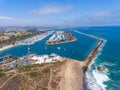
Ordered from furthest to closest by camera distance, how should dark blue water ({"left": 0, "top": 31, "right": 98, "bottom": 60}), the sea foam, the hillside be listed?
dark blue water ({"left": 0, "top": 31, "right": 98, "bottom": 60}) < the sea foam < the hillside

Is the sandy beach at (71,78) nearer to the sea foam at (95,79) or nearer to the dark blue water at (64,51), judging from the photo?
the sea foam at (95,79)

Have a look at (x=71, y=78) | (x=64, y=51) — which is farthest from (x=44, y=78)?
(x=64, y=51)

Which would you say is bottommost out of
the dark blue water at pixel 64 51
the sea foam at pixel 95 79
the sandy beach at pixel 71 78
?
the dark blue water at pixel 64 51

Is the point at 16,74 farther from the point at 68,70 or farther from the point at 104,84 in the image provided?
the point at 104,84

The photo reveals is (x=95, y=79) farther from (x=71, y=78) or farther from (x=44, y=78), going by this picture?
(x=44, y=78)

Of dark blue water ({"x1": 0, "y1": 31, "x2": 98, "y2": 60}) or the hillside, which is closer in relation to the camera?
the hillside

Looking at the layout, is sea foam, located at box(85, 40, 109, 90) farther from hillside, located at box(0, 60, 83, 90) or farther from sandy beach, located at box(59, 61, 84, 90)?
hillside, located at box(0, 60, 83, 90)

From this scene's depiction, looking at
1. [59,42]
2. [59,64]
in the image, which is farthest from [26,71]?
[59,42]

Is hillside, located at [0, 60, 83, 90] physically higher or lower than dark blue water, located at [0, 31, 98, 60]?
higher

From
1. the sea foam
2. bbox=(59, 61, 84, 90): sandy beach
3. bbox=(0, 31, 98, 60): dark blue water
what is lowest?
bbox=(0, 31, 98, 60): dark blue water

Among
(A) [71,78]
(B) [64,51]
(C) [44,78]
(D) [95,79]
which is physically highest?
(C) [44,78]

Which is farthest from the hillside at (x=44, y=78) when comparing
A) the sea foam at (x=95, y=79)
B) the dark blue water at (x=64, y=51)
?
the dark blue water at (x=64, y=51)

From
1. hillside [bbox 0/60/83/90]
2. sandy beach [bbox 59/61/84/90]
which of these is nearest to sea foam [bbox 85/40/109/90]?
sandy beach [bbox 59/61/84/90]
